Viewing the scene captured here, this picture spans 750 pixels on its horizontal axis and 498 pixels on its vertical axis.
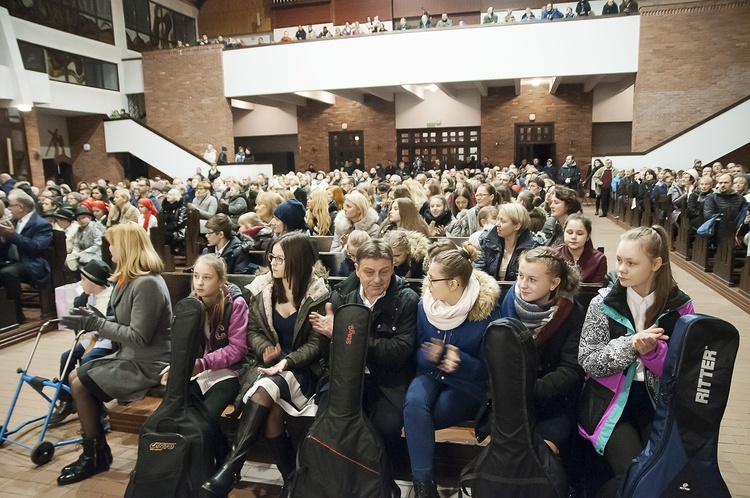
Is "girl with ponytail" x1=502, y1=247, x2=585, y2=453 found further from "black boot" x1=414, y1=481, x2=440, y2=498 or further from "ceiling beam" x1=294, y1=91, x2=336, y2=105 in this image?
"ceiling beam" x1=294, y1=91, x2=336, y2=105

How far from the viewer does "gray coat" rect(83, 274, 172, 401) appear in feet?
9.80

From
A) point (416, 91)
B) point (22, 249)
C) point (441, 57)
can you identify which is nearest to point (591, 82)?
point (441, 57)

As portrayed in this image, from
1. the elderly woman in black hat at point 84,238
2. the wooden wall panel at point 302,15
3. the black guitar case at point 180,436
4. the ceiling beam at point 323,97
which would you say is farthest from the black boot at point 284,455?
the wooden wall panel at point 302,15

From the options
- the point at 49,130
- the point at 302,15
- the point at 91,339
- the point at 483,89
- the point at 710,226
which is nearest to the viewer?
the point at 91,339

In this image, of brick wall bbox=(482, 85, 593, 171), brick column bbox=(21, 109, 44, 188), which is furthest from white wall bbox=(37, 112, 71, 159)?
brick wall bbox=(482, 85, 593, 171)

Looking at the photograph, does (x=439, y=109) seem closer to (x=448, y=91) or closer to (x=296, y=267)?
(x=448, y=91)

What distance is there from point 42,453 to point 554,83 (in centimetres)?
1716

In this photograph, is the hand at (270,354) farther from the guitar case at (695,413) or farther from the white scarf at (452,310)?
the guitar case at (695,413)

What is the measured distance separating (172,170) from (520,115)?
1256 centimetres

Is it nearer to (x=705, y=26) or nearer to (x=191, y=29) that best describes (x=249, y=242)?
(x=705, y=26)

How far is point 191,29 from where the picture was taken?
23.5m

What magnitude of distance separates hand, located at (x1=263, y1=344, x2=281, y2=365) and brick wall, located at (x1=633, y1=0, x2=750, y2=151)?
595 inches

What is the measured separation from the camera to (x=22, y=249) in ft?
18.1

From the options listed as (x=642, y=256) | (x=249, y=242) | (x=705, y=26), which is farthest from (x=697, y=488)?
(x=705, y=26)
